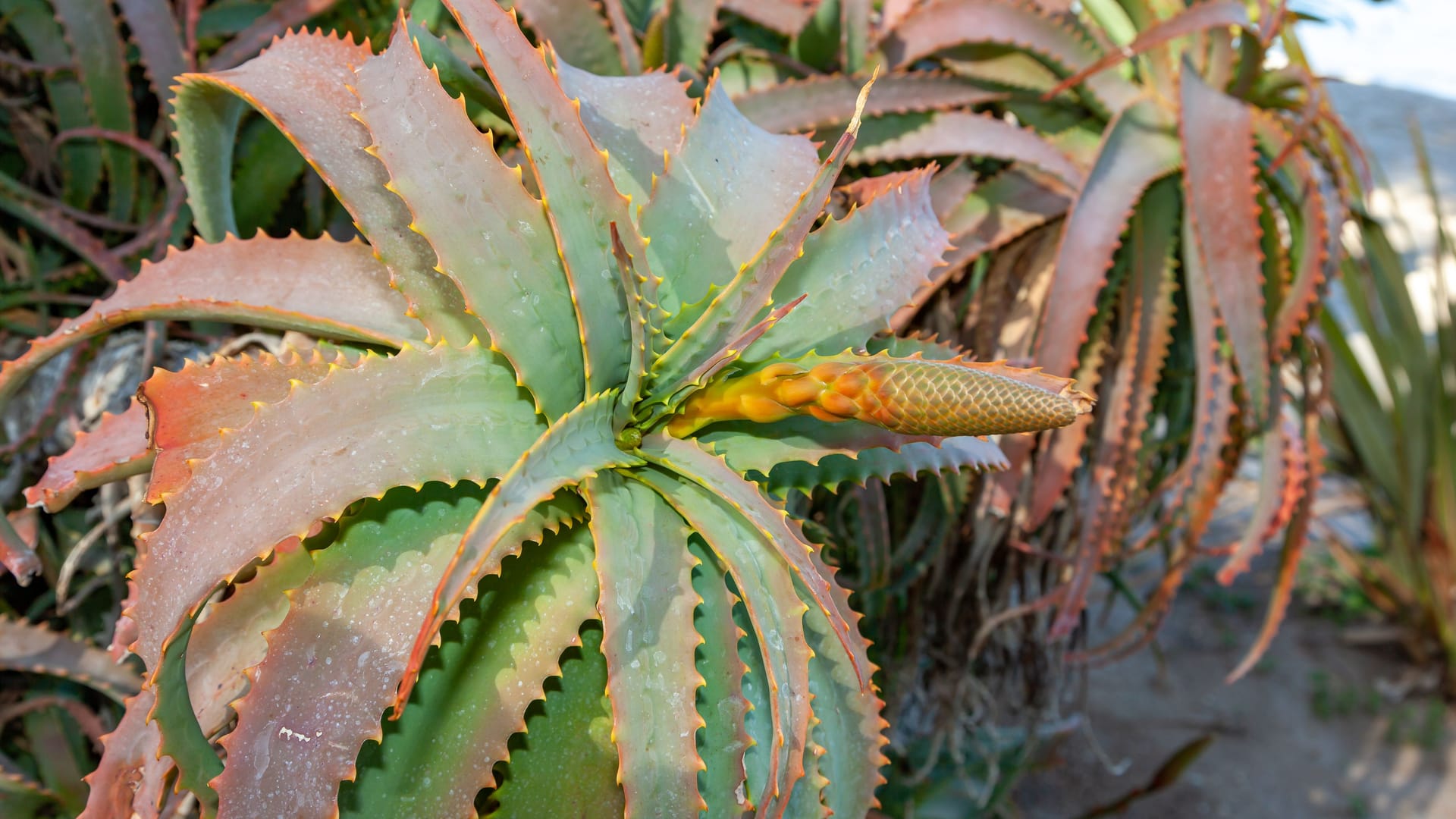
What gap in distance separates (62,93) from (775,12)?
25.1 inches

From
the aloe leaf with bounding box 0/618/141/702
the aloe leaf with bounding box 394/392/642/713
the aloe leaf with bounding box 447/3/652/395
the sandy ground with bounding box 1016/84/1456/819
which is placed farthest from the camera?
the sandy ground with bounding box 1016/84/1456/819

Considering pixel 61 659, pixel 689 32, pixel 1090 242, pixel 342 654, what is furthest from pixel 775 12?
pixel 61 659

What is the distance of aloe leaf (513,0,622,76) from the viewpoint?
744 mm

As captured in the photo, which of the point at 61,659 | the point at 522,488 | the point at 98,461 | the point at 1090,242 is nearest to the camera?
the point at 522,488

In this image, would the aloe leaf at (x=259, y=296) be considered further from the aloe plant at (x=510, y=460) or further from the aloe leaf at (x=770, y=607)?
the aloe leaf at (x=770, y=607)

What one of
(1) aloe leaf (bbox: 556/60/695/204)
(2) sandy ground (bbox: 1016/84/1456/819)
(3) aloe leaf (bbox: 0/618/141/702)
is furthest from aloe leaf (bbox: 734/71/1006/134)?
(2) sandy ground (bbox: 1016/84/1456/819)

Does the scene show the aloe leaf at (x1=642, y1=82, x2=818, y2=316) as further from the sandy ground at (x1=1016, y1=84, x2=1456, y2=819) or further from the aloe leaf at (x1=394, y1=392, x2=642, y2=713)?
the sandy ground at (x1=1016, y1=84, x2=1456, y2=819)

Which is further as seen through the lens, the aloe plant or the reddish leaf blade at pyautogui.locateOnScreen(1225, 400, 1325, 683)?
the reddish leaf blade at pyautogui.locateOnScreen(1225, 400, 1325, 683)

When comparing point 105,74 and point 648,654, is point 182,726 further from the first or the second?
point 105,74

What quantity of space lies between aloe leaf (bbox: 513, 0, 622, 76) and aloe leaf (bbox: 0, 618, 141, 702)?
1.88 ft

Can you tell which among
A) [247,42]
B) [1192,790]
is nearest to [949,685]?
[247,42]

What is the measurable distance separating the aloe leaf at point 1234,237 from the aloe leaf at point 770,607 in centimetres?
50

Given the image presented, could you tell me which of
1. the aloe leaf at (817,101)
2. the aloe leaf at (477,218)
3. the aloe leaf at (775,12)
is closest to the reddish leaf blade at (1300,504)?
the aloe leaf at (817,101)

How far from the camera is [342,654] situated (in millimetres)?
441
